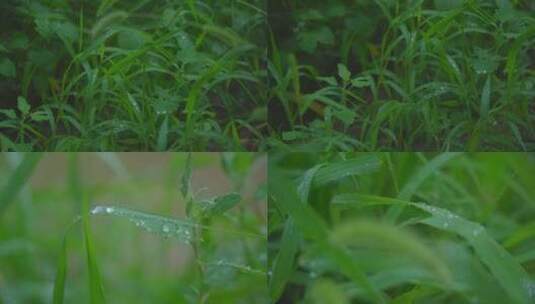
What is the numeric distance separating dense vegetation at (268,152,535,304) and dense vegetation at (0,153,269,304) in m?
0.09

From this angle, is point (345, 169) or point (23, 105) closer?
point (345, 169)

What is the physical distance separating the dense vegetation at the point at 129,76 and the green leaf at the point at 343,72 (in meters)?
0.15

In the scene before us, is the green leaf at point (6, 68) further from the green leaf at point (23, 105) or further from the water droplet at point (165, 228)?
the water droplet at point (165, 228)

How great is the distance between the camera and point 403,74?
71.2 inches

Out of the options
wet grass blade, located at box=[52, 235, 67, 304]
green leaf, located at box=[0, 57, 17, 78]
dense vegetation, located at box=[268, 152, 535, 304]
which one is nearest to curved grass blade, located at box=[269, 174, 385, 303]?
dense vegetation, located at box=[268, 152, 535, 304]

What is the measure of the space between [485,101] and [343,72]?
0.94 feet

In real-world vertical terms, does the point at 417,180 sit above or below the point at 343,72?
below

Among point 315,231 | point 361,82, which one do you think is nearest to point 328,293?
point 315,231

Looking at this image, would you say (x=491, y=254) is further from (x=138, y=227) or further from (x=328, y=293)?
(x=138, y=227)

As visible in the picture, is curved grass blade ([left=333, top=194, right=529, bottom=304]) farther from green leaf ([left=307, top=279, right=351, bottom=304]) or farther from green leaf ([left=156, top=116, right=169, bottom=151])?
green leaf ([left=156, top=116, right=169, bottom=151])

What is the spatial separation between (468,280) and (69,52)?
34.9 inches

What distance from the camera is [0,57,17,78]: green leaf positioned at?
1.79m

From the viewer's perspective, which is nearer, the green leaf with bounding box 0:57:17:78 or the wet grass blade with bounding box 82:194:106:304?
the wet grass blade with bounding box 82:194:106:304

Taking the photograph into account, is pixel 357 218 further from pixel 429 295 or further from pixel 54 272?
pixel 54 272
